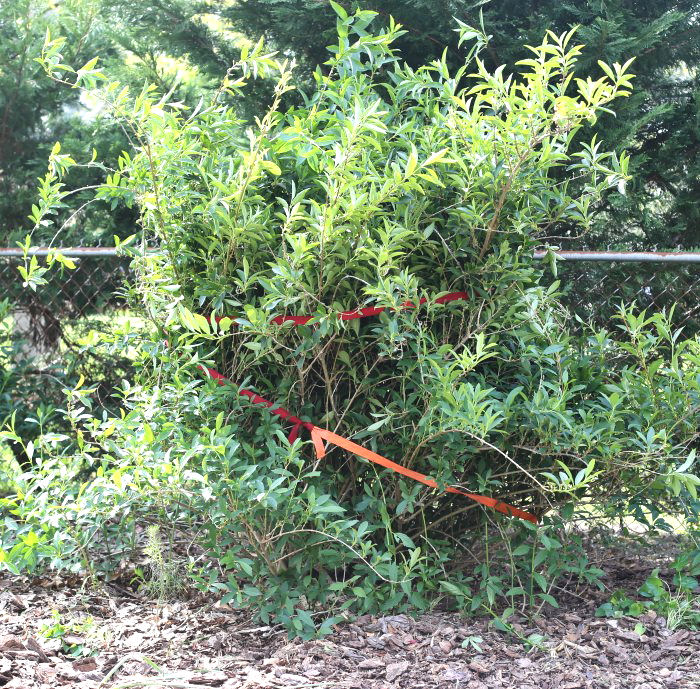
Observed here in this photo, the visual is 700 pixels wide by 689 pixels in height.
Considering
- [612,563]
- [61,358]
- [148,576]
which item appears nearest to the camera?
[148,576]

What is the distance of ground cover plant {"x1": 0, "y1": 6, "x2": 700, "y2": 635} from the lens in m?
2.33

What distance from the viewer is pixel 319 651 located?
2379 millimetres

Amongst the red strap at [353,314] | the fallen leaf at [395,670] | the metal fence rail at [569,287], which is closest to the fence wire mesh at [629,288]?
the metal fence rail at [569,287]

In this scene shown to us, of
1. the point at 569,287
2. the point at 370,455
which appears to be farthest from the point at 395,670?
the point at 569,287

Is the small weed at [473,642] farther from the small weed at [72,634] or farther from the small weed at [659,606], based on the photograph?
the small weed at [72,634]

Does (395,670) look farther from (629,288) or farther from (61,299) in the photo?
(61,299)

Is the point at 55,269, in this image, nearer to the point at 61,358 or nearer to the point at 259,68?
the point at 61,358

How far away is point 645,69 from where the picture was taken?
4.10m

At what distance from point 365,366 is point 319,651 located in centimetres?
85

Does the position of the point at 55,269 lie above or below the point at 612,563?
above

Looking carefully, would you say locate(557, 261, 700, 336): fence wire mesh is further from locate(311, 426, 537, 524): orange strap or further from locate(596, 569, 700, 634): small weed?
locate(311, 426, 537, 524): orange strap

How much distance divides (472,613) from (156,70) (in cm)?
Answer: 361

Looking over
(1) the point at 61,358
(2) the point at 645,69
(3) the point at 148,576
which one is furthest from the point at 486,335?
(1) the point at 61,358

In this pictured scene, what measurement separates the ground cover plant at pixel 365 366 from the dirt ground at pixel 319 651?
0.09 m
